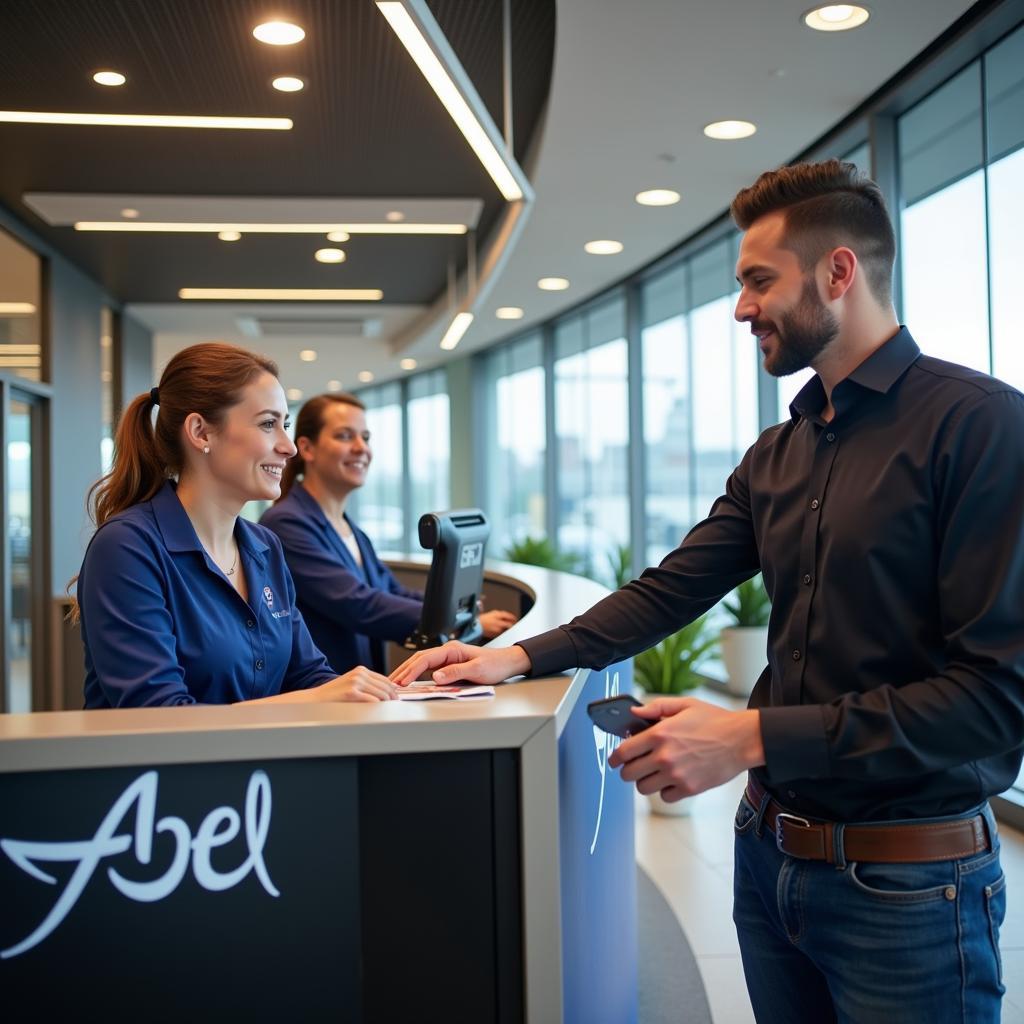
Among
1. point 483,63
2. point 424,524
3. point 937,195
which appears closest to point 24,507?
point 483,63

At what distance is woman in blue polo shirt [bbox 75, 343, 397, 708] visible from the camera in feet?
5.86

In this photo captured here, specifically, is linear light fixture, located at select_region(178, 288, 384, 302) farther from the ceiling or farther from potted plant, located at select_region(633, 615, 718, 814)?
potted plant, located at select_region(633, 615, 718, 814)

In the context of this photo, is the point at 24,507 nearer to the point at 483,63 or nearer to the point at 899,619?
the point at 483,63

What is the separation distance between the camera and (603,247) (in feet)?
25.2

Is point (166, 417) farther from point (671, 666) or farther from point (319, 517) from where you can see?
point (671, 666)

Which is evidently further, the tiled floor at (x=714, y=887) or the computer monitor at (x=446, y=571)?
the computer monitor at (x=446, y=571)

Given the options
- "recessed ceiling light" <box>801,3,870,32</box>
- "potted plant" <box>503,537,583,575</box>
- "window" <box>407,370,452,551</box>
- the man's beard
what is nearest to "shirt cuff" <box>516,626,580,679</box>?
the man's beard

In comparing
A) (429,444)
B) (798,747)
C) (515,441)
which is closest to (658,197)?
(798,747)

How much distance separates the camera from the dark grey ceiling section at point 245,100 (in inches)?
163

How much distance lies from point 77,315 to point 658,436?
4.79 m

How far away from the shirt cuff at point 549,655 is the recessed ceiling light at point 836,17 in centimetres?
295

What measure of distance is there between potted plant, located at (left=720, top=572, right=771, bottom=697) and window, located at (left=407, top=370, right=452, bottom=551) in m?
7.96

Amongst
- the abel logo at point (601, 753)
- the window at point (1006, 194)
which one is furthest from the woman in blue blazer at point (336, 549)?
the window at point (1006, 194)

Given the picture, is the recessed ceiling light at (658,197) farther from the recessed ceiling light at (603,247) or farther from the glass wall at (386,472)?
the glass wall at (386,472)
